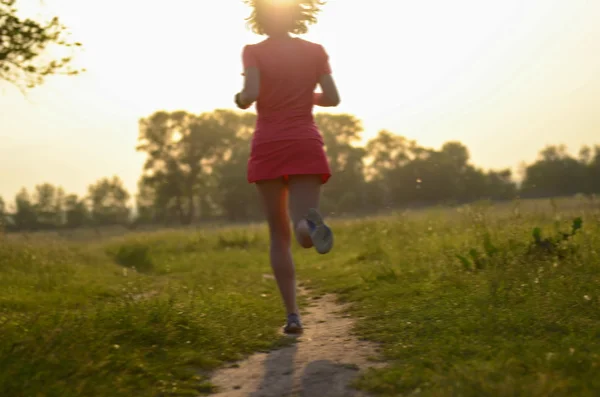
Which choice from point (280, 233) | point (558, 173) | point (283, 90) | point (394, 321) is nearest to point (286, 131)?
point (283, 90)

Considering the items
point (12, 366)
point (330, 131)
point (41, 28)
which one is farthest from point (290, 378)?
point (330, 131)

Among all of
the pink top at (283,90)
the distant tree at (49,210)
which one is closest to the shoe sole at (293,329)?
the pink top at (283,90)

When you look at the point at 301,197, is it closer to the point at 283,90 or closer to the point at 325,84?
the point at 283,90

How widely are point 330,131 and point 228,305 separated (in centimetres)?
4682

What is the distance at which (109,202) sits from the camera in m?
54.1

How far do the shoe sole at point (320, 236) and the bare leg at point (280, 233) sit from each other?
37 centimetres

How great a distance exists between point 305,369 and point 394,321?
125 cm

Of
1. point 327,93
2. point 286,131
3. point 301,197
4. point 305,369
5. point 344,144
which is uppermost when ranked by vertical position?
point 344,144

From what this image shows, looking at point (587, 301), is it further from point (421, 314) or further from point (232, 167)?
point (232, 167)

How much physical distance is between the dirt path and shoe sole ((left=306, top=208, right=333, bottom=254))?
0.64 metres

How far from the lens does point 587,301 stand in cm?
382

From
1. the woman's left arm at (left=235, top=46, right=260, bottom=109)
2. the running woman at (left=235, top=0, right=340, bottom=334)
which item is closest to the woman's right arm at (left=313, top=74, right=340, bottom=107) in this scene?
the running woman at (left=235, top=0, right=340, bottom=334)

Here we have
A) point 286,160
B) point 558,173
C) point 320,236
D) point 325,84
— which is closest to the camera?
point 320,236

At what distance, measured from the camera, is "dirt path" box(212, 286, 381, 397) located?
2.81 metres
